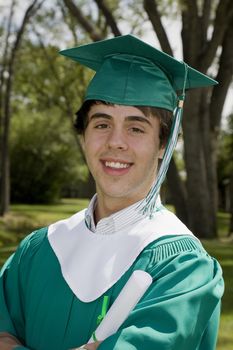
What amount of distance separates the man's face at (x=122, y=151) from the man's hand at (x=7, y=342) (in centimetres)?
58

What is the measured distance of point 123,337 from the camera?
1.59 m

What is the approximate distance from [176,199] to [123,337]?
1221 centimetres

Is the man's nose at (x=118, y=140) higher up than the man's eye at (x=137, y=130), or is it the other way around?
the man's eye at (x=137, y=130)

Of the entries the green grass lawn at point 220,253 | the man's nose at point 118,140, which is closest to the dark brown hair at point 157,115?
the man's nose at point 118,140

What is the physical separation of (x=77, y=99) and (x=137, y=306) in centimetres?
2615

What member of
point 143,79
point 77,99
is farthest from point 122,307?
point 77,99

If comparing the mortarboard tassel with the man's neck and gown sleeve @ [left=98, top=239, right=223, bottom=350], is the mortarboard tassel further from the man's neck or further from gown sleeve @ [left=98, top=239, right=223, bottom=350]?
gown sleeve @ [left=98, top=239, right=223, bottom=350]

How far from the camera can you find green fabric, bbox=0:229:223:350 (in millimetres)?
1607

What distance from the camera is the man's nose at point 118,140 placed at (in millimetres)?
1925

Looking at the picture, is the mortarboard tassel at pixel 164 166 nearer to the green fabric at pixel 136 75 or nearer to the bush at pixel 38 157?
the green fabric at pixel 136 75

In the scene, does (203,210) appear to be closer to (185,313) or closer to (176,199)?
(176,199)

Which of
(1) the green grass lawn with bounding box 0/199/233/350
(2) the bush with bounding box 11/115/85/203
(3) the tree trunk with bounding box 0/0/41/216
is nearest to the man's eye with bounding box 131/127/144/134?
(1) the green grass lawn with bounding box 0/199/233/350

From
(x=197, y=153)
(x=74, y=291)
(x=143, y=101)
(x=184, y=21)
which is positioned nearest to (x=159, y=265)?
(x=74, y=291)

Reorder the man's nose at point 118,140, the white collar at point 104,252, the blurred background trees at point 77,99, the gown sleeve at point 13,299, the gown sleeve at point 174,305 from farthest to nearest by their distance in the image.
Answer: the blurred background trees at point 77,99 → the gown sleeve at point 13,299 → the man's nose at point 118,140 → the white collar at point 104,252 → the gown sleeve at point 174,305
